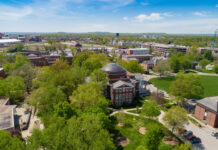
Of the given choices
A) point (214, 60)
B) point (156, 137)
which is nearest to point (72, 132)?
point (156, 137)

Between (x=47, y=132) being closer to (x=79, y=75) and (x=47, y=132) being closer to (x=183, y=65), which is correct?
(x=79, y=75)

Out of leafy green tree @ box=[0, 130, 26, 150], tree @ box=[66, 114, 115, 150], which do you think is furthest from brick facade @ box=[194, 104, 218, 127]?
leafy green tree @ box=[0, 130, 26, 150]

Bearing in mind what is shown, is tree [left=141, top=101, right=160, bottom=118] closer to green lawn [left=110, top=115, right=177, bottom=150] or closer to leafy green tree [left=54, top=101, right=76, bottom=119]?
green lawn [left=110, top=115, right=177, bottom=150]

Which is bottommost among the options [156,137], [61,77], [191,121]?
[191,121]

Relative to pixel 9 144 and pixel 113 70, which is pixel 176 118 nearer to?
pixel 113 70

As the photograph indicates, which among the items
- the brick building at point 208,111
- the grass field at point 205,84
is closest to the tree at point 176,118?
the brick building at point 208,111

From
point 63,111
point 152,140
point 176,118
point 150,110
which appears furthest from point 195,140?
point 63,111
